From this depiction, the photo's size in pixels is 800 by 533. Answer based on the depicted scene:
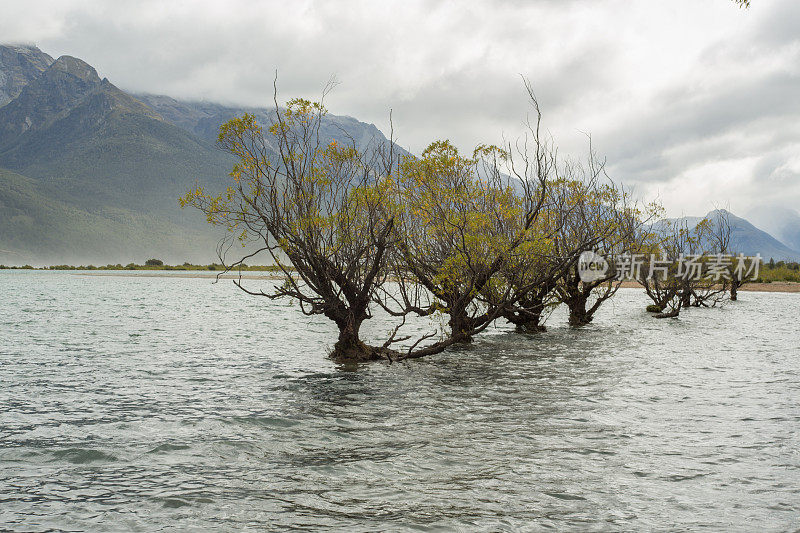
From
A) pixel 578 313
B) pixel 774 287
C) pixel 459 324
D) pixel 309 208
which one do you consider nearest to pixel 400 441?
pixel 309 208

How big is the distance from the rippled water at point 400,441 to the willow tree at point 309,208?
2.92 m

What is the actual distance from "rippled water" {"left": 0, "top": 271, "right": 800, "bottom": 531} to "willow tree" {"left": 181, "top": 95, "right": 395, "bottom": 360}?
9.56ft

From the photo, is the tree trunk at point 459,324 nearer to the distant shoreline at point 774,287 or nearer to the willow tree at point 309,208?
the willow tree at point 309,208

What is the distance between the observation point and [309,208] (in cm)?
1747

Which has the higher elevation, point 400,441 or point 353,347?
point 353,347

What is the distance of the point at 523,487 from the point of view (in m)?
8.71

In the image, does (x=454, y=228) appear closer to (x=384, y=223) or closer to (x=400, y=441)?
(x=384, y=223)

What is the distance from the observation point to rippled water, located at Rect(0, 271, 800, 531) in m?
7.83

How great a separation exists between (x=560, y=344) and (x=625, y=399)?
11224 millimetres

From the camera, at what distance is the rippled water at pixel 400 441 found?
25.7ft

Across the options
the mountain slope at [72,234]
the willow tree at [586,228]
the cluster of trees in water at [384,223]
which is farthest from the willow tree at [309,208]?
the mountain slope at [72,234]

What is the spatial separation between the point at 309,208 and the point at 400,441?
27.7ft

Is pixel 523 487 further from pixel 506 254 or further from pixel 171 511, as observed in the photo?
pixel 506 254

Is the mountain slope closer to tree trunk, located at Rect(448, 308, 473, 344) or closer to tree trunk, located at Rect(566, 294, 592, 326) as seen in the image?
tree trunk, located at Rect(566, 294, 592, 326)
